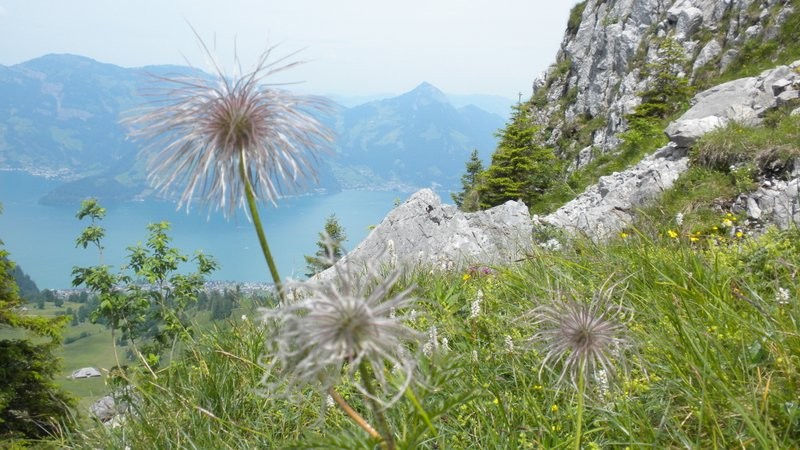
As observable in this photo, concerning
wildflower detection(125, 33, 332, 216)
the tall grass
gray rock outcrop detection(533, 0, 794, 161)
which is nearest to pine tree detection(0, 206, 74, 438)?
the tall grass

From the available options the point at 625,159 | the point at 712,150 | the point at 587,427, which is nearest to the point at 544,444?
the point at 587,427

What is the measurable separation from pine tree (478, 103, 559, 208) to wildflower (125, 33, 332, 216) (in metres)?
24.5

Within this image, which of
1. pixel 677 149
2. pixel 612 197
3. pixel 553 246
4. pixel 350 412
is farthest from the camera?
pixel 612 197

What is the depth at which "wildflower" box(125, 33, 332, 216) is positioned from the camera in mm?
1414

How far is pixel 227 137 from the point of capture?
1.38m

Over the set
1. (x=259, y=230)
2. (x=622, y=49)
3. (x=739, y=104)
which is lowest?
(x=739, y=104)

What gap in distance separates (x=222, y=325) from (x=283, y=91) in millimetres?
4962

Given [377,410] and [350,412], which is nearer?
[377,410]

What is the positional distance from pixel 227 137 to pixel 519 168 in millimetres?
25350

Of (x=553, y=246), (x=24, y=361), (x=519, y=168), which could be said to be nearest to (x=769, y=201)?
(x=553, y=246)

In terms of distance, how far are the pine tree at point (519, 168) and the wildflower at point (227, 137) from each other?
2453 cm

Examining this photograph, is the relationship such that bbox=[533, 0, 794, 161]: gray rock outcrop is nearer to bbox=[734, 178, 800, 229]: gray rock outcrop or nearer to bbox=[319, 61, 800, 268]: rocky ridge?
bbox=[319, 61, 800, 268]: rocky ridge

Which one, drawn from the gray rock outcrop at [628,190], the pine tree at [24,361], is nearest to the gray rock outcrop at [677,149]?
the gray rock outcrop at [628,190]

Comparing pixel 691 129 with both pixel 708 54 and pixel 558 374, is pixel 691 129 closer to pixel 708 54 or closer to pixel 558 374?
pixel 558 374
